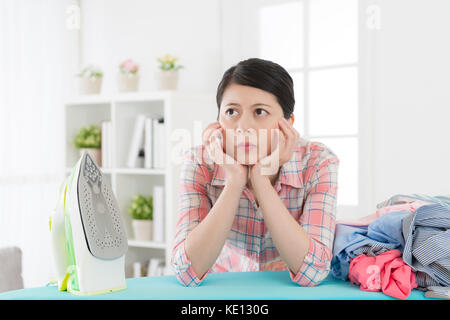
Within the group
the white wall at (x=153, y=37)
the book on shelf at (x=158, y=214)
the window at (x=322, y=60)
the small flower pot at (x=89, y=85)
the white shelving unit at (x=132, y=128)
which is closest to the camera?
the window at (x=322, y=60)

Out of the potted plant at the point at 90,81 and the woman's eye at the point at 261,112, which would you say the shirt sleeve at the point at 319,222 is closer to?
the woman's eye at the point at 261,112

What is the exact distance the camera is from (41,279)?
9.15ft

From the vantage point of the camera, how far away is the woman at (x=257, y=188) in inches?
39.4

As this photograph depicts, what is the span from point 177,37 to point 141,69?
30cm

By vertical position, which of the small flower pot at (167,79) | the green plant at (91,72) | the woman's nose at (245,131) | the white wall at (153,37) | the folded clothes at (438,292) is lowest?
the folded clothes at (438,292)

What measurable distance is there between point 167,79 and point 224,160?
152 centimetres

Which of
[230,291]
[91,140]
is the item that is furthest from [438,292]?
[91,140]

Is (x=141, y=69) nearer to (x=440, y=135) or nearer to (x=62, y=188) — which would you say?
(x=440, y=135)

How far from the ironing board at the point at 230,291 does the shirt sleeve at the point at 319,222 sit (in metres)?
0.03

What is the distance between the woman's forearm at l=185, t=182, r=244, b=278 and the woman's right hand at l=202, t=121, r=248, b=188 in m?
0.05

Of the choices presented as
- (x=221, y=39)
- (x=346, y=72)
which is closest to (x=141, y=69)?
(x=221, y=39)

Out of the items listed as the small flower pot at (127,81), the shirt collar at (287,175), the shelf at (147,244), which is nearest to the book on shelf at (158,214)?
the shelf at (147,244)

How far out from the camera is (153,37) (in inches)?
112

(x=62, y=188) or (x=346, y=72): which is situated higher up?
(x=346, y=72)
